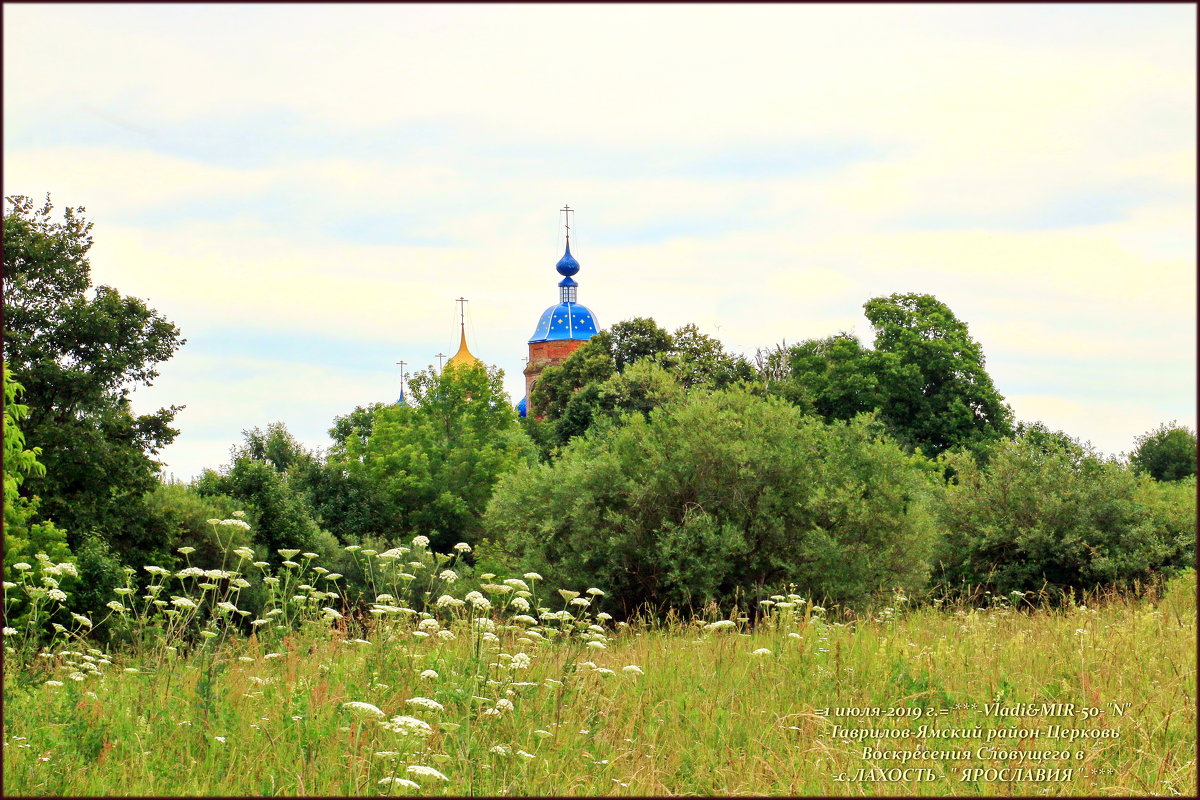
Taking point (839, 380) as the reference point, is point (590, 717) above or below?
below

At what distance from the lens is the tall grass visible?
15.5 feet

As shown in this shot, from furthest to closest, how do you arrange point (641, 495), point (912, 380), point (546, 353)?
point (546, 353), point (912, 380), point (641, 495)

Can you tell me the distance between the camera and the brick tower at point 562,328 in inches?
3110

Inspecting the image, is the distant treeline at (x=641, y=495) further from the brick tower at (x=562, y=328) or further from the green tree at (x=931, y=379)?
the brick tower at (x=562, y=328)

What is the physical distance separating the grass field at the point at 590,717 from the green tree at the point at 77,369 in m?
17.6

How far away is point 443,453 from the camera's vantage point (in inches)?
1784

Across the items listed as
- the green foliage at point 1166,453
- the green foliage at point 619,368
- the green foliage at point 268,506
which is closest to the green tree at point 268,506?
the green foliage at point 268,506

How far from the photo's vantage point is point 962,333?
149 ft

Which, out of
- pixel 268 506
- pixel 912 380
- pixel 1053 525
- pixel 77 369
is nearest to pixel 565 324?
pixel 912 380

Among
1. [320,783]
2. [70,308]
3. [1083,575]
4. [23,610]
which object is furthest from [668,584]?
[70,308]

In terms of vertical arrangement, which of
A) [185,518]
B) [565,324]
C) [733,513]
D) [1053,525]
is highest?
[565,324]

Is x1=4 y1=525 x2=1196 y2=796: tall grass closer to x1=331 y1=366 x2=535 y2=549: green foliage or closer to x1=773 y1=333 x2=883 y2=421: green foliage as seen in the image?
x1=331 y1=366 x2=535 y2=549: green foliage

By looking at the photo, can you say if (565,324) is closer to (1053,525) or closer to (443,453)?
(443,453)

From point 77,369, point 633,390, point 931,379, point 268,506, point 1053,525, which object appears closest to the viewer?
point 1053,525
